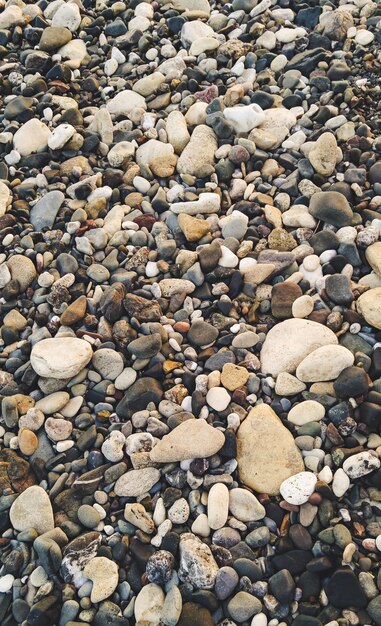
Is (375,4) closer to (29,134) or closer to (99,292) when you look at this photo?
(29,134)

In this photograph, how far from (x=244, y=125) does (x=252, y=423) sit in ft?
5.63

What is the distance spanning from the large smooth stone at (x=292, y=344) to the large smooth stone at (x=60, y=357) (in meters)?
0.70

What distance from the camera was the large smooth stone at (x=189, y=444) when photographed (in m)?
2.03

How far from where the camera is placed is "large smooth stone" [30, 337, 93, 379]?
90.0 inches

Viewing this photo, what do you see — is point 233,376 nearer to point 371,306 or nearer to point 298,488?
point 298,488

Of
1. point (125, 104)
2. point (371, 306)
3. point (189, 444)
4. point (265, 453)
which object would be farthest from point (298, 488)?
point (125, 104)

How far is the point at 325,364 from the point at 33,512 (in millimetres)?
1154

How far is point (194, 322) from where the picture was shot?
2455 millimetres

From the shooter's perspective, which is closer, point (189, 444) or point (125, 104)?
→ point (189, 444)

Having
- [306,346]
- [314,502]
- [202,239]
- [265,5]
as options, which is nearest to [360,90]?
[265,5]

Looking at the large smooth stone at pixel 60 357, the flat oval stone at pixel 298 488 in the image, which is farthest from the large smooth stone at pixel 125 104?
Answer: the flat oval stone at pixel 298 488

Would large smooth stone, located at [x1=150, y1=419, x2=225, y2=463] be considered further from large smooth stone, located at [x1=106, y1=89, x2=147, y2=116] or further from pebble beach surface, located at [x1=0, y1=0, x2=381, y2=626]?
large smooth stone, located at [x1=106, y1=89, x2=147, y2=116]

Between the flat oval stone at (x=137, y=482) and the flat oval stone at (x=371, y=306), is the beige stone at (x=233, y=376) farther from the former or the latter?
the flat oval stone at (x=371, y=306)

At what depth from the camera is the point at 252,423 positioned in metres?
2.13
